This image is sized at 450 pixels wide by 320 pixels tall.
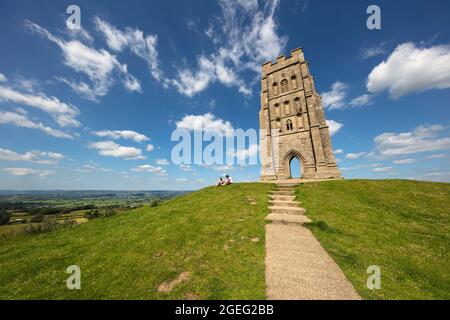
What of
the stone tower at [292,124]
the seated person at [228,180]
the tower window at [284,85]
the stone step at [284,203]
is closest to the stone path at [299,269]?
the stone step at [284,203]

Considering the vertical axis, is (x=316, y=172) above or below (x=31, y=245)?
above

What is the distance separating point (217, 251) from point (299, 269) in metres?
3.18

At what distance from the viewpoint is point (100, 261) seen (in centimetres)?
725

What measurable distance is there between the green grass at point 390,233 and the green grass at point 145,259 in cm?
338

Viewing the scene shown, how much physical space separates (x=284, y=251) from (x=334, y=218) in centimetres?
591

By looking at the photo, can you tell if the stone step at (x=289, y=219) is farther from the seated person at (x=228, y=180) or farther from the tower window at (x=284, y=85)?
the tower window at (x=284, y=85)

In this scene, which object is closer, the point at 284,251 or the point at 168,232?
the point at 284,251

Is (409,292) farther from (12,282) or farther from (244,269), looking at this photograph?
(12,282)

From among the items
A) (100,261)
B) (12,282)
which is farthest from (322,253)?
(12,282)

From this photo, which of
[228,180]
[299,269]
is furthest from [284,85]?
[299,269]

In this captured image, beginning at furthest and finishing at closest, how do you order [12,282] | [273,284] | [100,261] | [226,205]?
[226,205]
[100,261]
[12,282]
[273,284]

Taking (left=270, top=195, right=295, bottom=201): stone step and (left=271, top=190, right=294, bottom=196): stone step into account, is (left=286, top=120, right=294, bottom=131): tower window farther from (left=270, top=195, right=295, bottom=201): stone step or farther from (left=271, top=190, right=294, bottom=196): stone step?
(left=270, top=195, right=295, bottom=201): stone step

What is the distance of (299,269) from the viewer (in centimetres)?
612

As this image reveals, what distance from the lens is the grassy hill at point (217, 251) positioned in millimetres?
5469
